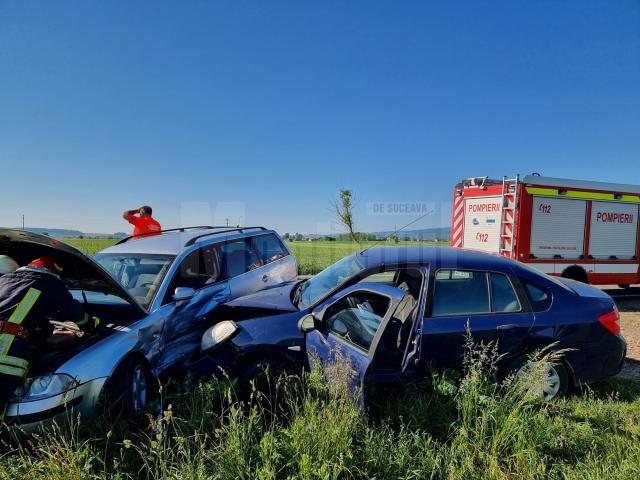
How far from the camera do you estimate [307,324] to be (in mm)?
3189

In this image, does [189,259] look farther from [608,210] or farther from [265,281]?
[608,210]

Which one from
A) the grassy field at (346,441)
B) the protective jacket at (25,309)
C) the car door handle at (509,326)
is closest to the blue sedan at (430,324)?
the car door handle at (509,326)

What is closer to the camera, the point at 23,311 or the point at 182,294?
Result: the point at 23,311

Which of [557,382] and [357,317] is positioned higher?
[357,317]

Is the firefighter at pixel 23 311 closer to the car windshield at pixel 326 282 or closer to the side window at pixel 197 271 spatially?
the side window at pixel 197 271

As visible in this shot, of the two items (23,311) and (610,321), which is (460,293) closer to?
(610,321)

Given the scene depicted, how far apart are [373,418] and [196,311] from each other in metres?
2.29

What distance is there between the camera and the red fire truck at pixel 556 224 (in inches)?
313

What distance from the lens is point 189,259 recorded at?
4.53 metres

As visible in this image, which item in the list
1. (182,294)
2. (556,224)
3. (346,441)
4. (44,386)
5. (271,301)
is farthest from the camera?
(556,224)

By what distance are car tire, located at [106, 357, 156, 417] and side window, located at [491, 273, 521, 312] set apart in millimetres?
3290

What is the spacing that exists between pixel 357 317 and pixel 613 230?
891 cm

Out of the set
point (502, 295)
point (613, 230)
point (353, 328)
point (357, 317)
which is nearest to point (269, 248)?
point (357, 317)

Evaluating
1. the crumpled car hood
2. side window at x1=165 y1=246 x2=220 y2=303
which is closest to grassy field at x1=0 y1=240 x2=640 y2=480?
the crumpled car hood
